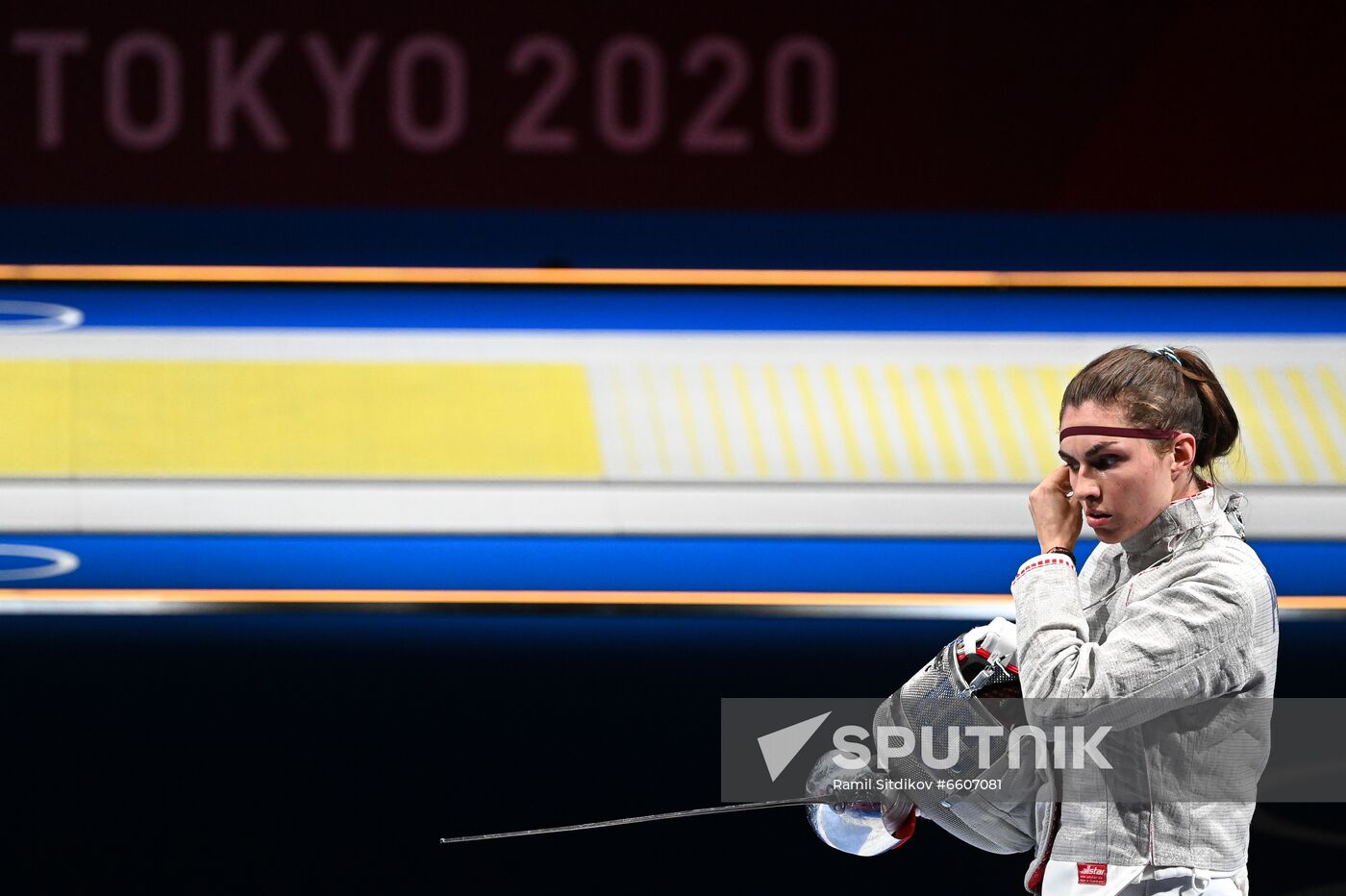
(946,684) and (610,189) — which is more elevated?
(610,189)

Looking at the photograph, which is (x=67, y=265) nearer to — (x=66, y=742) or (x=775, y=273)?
(x=66, y=742)

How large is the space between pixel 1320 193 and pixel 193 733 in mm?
2610

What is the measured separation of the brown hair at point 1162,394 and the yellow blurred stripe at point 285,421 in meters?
1.61

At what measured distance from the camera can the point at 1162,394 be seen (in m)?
1.51

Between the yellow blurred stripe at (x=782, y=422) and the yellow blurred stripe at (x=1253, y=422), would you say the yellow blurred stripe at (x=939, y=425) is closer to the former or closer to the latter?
the yellow blurred stripe at (x=782, y=422)

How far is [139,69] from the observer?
3018 millimetres

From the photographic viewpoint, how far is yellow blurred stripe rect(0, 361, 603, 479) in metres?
3.00

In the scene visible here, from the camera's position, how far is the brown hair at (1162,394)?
150cm

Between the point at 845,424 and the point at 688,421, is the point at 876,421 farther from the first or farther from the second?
the point at 688,421

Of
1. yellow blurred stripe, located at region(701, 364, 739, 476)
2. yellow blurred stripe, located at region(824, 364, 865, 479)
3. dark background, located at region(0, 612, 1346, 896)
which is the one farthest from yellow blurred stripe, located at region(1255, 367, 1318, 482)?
yellow blurred stripe, located at region(701, 364, 739, 476)

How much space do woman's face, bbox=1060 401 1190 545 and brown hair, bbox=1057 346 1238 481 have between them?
0.05 feet

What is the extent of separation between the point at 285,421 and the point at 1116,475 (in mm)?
1982

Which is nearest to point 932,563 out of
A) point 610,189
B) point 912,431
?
point 912,431

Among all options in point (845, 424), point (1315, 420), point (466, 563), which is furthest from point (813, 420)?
point (1315, 420)
